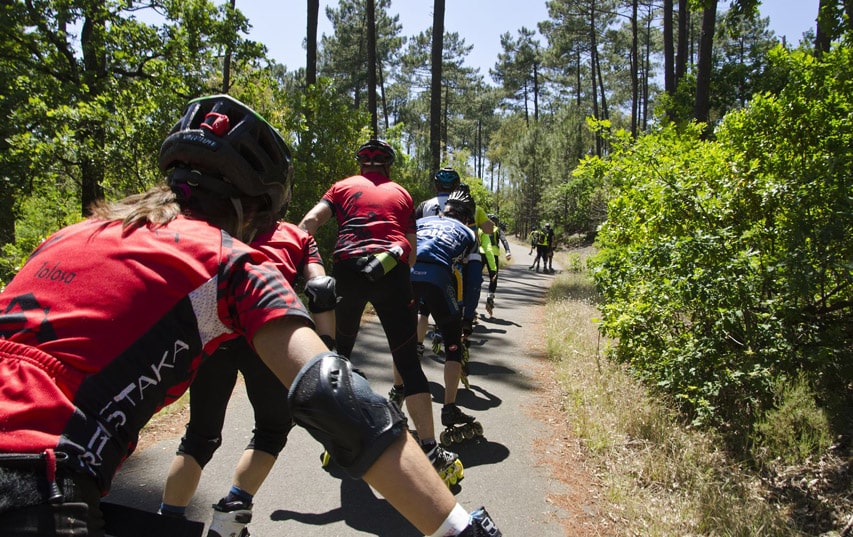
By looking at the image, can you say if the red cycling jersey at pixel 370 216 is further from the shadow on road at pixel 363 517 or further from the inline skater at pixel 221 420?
the shadow on road at pixel 363 517

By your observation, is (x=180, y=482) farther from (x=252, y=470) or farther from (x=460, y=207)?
(x=460, y=207)

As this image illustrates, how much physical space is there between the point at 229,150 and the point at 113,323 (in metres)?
0.61

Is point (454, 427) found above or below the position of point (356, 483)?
above

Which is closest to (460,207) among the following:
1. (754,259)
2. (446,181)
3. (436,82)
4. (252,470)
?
(446,181)

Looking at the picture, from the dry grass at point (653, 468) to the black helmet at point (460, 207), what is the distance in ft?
6.86

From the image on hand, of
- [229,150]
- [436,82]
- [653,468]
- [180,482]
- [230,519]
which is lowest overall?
[653,468]

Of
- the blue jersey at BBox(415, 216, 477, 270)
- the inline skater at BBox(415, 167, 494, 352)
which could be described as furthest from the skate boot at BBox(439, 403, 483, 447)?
the inline skater at BBox(415, 167, 494, 352)

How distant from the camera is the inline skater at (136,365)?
1.01 meters

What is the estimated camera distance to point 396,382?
4.94 meters

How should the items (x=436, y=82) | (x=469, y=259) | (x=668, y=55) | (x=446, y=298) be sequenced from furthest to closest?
(x=668, y=55), (x=436, y=82), (x=469, y=259), (x=446, y=298)

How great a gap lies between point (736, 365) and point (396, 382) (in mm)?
2831

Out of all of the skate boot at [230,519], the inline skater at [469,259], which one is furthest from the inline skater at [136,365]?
the inline skater at [469,259]

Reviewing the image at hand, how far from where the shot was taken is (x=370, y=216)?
151 inches

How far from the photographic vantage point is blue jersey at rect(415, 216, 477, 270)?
15.0 feet
